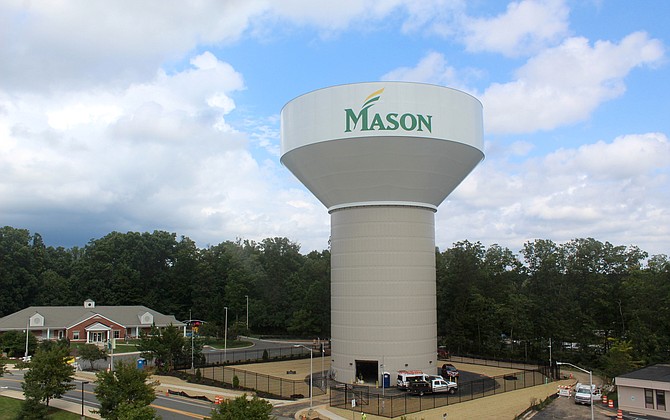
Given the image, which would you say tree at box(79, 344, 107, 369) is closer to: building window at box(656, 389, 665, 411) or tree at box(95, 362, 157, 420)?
tree at box(95, 362, 157, 420)

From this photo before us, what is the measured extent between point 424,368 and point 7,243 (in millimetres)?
76987

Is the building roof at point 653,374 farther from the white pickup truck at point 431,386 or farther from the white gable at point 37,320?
the white gable at point 37,320

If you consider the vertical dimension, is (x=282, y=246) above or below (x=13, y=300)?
above

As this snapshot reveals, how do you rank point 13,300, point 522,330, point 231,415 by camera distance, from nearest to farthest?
point 231,415 < point 522,330 < point 13,300

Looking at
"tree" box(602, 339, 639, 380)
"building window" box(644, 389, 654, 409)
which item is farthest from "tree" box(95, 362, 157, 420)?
"tree" box(602, 339, 639, 380)

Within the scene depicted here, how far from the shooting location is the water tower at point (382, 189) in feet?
122

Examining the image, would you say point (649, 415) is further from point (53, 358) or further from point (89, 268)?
Answer: point (89, 268)

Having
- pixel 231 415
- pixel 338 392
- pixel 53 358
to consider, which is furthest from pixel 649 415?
pixel 53 358

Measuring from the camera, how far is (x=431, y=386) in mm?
37500

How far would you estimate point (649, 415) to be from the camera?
33.2 m

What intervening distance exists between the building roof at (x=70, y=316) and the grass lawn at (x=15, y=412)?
36.0 metres

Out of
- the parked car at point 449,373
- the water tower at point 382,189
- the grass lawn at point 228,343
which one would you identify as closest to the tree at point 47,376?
the water tower at point 382,189

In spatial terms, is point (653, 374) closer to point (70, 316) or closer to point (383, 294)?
point (383, 294)

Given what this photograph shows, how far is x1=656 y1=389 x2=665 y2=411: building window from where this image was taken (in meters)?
32.9
